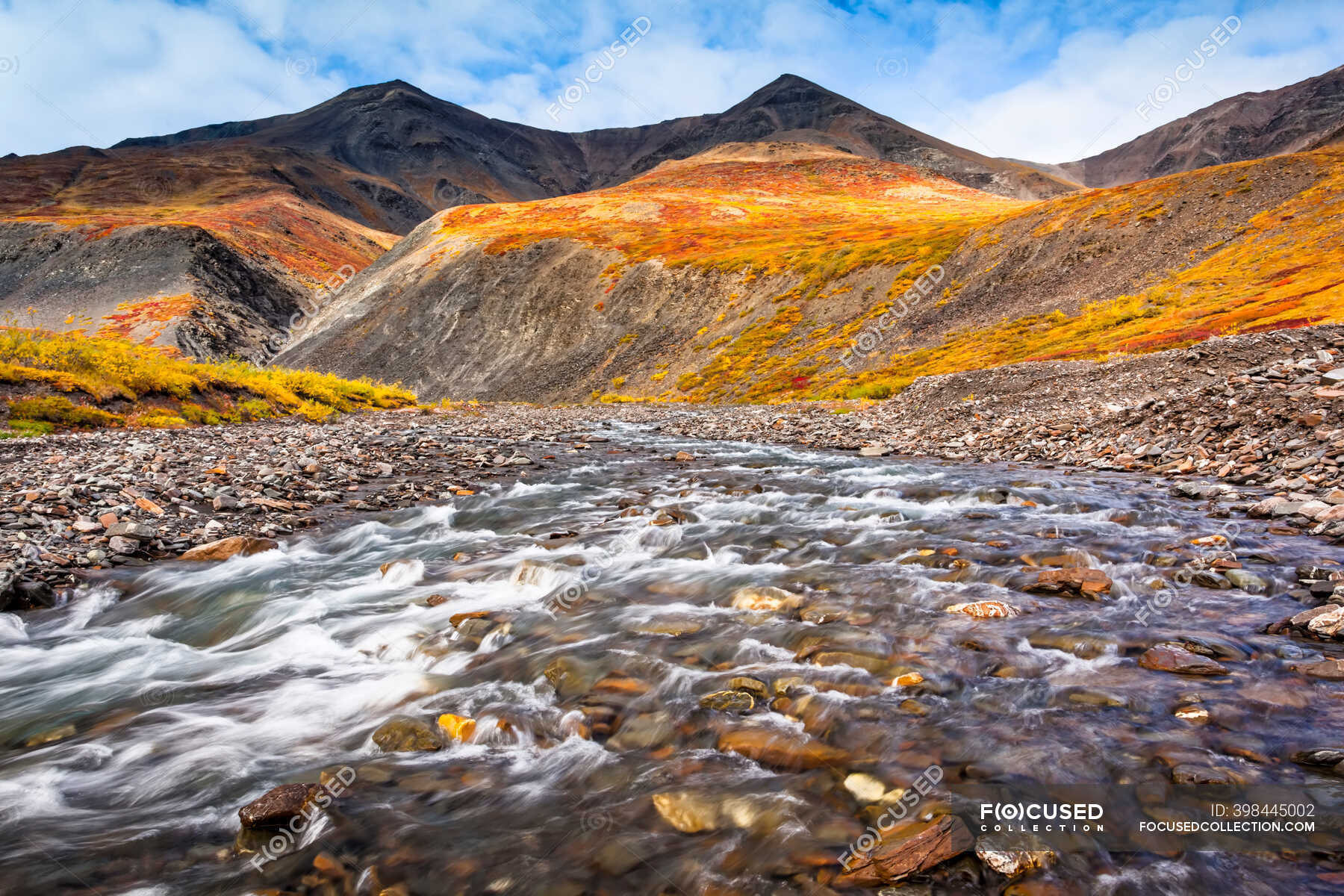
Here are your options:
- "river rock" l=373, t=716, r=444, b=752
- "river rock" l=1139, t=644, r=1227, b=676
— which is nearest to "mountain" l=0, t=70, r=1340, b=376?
"river rock" l=1139, t=644, r=1227, b=676

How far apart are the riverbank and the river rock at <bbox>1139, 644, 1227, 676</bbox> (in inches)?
196

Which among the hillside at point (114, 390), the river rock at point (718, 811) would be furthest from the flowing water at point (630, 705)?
the hillside at point (114, 390)

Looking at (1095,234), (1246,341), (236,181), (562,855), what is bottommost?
(562,855)

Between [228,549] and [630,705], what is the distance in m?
8.07

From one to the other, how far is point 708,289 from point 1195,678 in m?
68.3

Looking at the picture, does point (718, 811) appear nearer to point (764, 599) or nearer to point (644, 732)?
point (644, 732)

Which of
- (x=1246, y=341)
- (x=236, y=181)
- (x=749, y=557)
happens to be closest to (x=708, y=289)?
(x=1246, y=341)

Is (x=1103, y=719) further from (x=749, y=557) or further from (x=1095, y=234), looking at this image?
(x=1095, y=234)

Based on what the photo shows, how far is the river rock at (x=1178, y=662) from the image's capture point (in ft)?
18.2

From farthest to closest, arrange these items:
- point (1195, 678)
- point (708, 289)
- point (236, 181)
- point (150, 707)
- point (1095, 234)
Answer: point (236, 181), point (708, 289), point (1095, 234), point (150, 707), point (1195, 678)

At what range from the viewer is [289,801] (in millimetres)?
4551

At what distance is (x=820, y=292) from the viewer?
63.1m

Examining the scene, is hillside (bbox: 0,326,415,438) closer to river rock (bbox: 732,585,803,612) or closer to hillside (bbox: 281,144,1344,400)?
river rock (bbox: 732,585,803,612)

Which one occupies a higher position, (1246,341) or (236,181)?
(236,181)
